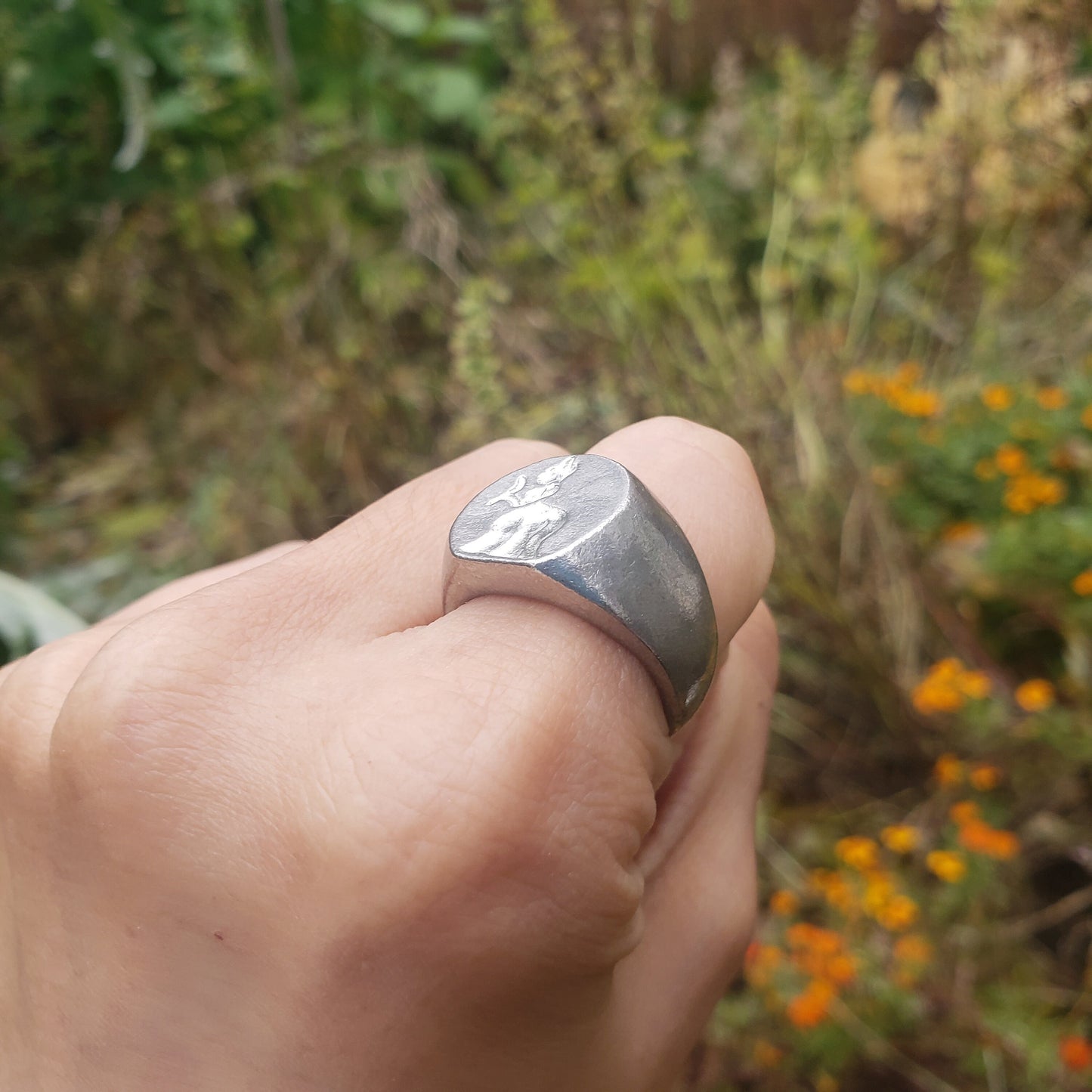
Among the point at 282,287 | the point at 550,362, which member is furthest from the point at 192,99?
the point at 550,362

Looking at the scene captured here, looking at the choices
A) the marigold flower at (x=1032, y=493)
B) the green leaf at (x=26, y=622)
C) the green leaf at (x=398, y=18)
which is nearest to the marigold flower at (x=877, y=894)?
the marigold flower at (x=1032, y=493)

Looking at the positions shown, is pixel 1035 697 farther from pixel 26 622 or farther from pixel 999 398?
pixel 26 622

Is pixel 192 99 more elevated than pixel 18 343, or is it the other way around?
pixel 192 99

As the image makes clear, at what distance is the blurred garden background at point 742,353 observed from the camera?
147 cm

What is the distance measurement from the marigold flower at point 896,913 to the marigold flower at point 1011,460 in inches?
31.8

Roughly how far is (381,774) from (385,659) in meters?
0.07

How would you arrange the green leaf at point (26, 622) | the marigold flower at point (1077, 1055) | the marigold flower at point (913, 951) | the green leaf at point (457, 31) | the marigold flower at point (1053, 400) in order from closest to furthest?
the green leaf at point (26, 622), the marigold flower at point (1077, 1055), the marigold flower at point (913, 951), the marigold flower at point (1053, 400), the green leaf at point (457, 31)

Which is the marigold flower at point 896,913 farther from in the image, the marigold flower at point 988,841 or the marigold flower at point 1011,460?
the marigold flower at point 1011,460

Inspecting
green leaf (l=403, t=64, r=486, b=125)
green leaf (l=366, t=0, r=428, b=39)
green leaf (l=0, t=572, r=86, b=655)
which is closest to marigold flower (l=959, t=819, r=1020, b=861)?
green leaf (l=0, t=572, r=86, b=655)

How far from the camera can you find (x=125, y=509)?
241 cm

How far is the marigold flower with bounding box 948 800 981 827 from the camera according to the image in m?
1.51

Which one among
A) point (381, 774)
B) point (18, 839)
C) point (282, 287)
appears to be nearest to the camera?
point (381, 774)

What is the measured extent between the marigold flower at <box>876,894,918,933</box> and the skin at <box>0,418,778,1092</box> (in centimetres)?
92

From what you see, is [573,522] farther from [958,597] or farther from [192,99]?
[192,99]
